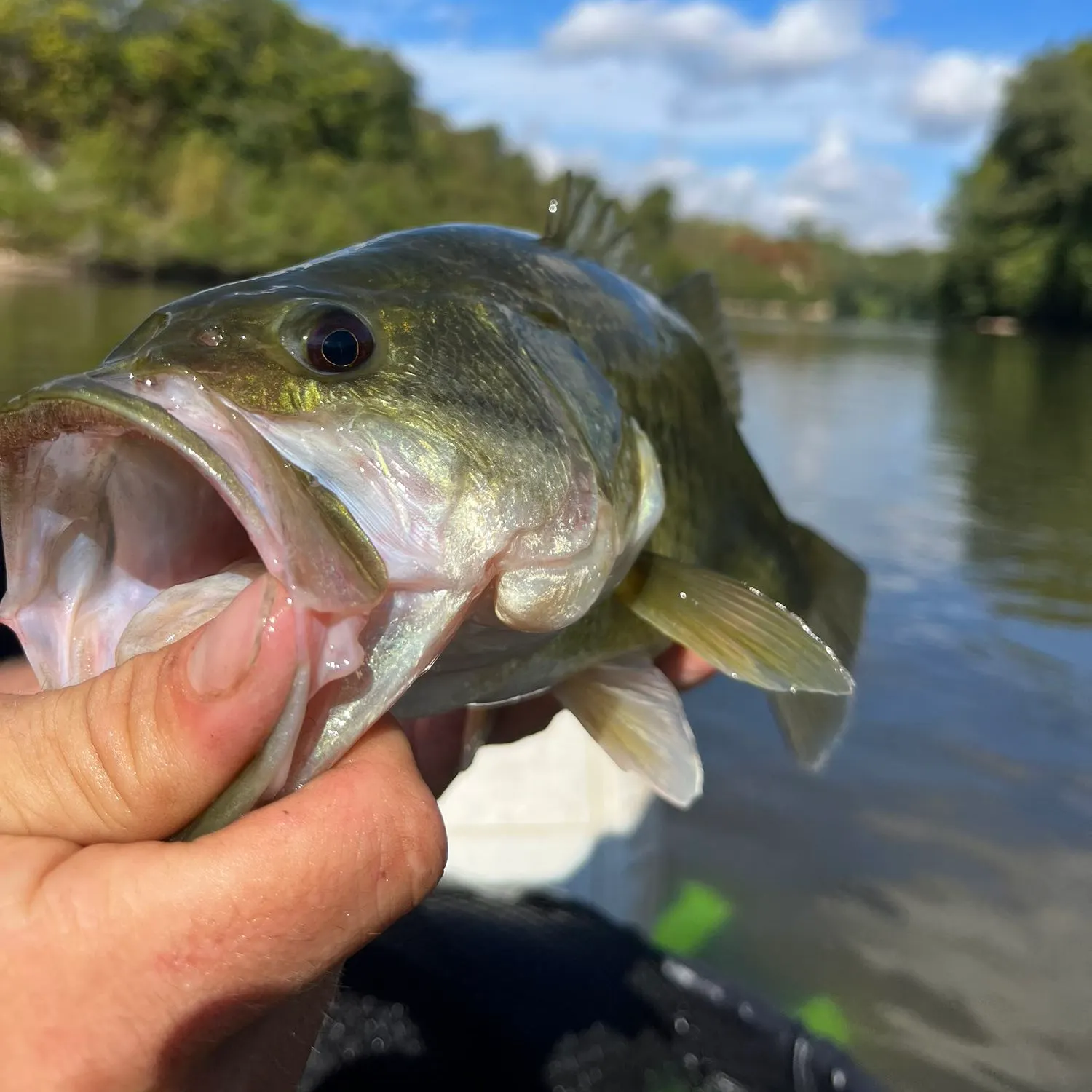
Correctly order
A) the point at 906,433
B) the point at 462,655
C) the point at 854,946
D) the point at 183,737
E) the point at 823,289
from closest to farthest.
Answer: the point at 183,737, the point at 462,655, the point at 854,946, the point at 906,433, the point at 823,289

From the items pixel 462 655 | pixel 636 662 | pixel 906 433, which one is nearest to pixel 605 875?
pixel 636 662

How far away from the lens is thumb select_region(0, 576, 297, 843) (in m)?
0.84

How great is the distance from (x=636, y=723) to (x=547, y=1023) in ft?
2.74

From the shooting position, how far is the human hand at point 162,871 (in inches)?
32.2

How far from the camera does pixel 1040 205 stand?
3762cm

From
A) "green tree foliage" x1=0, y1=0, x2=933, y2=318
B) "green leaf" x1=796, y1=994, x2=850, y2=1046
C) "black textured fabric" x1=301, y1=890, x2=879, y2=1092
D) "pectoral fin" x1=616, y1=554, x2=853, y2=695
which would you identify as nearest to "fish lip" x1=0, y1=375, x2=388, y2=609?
"pectoral fin" x1=616, y1=554, x2=853, y2=695

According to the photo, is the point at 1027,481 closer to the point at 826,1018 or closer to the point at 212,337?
the point at 826,1018

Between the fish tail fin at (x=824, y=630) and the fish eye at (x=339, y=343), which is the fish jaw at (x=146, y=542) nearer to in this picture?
the fish eye at (x=339, y=343)

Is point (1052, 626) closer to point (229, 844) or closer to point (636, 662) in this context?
point (636, 662)

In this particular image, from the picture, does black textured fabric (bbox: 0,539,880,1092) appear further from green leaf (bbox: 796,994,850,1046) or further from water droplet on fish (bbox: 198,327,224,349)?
water droplet on fish (bbox: 198,327,224,349)

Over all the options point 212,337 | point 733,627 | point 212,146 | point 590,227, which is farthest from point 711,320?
point 212,146

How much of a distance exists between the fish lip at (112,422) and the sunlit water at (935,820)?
2.49 metres

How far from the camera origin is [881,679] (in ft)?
17.1

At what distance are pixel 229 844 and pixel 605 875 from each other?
6.94ft
